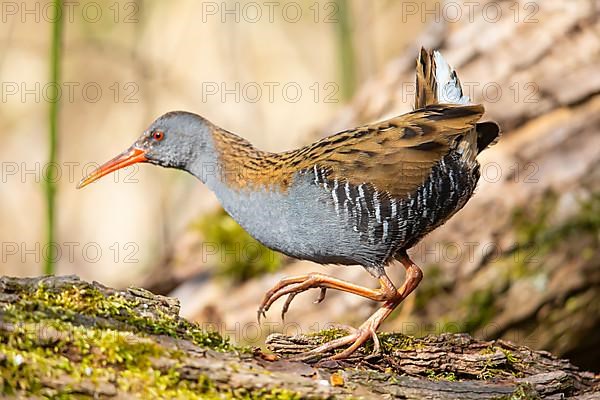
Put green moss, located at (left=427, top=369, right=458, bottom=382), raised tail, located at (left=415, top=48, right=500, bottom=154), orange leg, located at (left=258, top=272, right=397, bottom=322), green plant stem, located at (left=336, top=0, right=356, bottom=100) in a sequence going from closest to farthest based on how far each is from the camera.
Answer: green moss, located at (left=427, top=369, right=458, bottom=382), orange leg, located at (left=258, top=272, right=397, bottom=322), raised tail, located at (left=415, top=48, right=500, bottom=154), green plant stem, located at (left=336, top=0, right=356, bottom=100)

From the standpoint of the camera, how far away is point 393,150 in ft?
12.0

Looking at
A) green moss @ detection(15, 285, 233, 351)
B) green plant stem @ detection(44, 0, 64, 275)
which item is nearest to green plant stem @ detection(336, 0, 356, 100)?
green plant stem @ detection(44, 0, 64, 275)

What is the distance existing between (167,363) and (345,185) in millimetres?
1319

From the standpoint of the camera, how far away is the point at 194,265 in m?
5.70

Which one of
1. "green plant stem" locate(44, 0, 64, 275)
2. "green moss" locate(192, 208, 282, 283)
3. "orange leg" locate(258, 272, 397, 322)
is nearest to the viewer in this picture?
"orange leg" locate(258, 272, 397, 322)

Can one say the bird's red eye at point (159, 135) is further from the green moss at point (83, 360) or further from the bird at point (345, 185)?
the green moss at point (83, 360)

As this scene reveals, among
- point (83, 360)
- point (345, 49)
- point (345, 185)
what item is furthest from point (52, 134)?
point (345, 49)

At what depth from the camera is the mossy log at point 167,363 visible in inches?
94.9

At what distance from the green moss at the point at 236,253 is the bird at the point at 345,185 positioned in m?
1.54

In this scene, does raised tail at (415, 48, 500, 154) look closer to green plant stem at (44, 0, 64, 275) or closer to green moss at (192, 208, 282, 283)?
green moss at (192, 208, 282, 283)

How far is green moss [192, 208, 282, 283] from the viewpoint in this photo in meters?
5.44

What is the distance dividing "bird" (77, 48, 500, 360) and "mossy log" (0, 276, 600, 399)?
36 centimetres

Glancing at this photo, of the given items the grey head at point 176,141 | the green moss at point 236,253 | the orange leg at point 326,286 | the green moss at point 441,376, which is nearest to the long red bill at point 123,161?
the grey head at point 176,141

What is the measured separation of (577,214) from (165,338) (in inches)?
136
